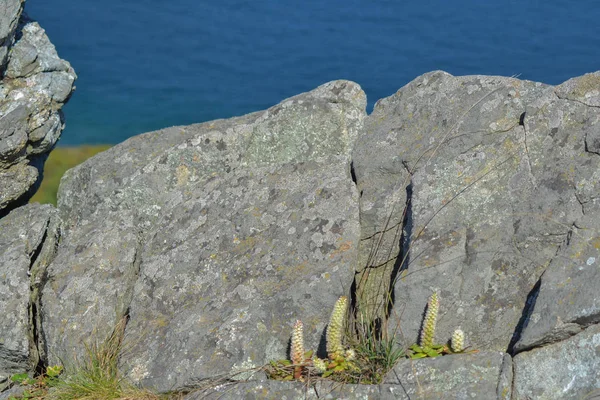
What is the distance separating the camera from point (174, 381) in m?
7.03

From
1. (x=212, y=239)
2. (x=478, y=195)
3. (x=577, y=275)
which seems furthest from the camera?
(x=212, y=239)

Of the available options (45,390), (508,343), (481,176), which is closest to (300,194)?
(481,176)

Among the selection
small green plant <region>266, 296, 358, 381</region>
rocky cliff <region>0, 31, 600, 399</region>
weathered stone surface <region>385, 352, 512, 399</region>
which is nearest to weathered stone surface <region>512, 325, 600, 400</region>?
rocky cliff <region>0, 31, 600, 399</region>

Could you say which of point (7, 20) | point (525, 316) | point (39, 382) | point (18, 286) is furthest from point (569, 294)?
point (7, 20)

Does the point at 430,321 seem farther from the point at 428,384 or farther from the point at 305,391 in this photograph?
the point at 305,391

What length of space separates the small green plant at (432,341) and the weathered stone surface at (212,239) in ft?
2.80

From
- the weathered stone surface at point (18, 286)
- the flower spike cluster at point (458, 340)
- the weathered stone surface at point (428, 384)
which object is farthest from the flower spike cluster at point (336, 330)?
the weathered stone surface at point (18, 286)

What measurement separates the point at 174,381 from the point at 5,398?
2.02m

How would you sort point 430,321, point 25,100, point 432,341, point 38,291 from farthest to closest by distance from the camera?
point 25,100, point 38,291, point 432,341, point 430,321

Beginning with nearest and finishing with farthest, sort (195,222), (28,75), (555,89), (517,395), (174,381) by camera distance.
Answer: (517,395) < (174,381) < (555,89) < (195,222) < (28,75)

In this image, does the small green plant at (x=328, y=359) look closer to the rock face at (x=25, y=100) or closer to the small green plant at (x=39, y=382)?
the small green plant at (x=39, y=382)

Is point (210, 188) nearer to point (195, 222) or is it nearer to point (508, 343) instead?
point (195, 222)

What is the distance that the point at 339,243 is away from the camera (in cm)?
748

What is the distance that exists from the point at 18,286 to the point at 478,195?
15.4 ft
